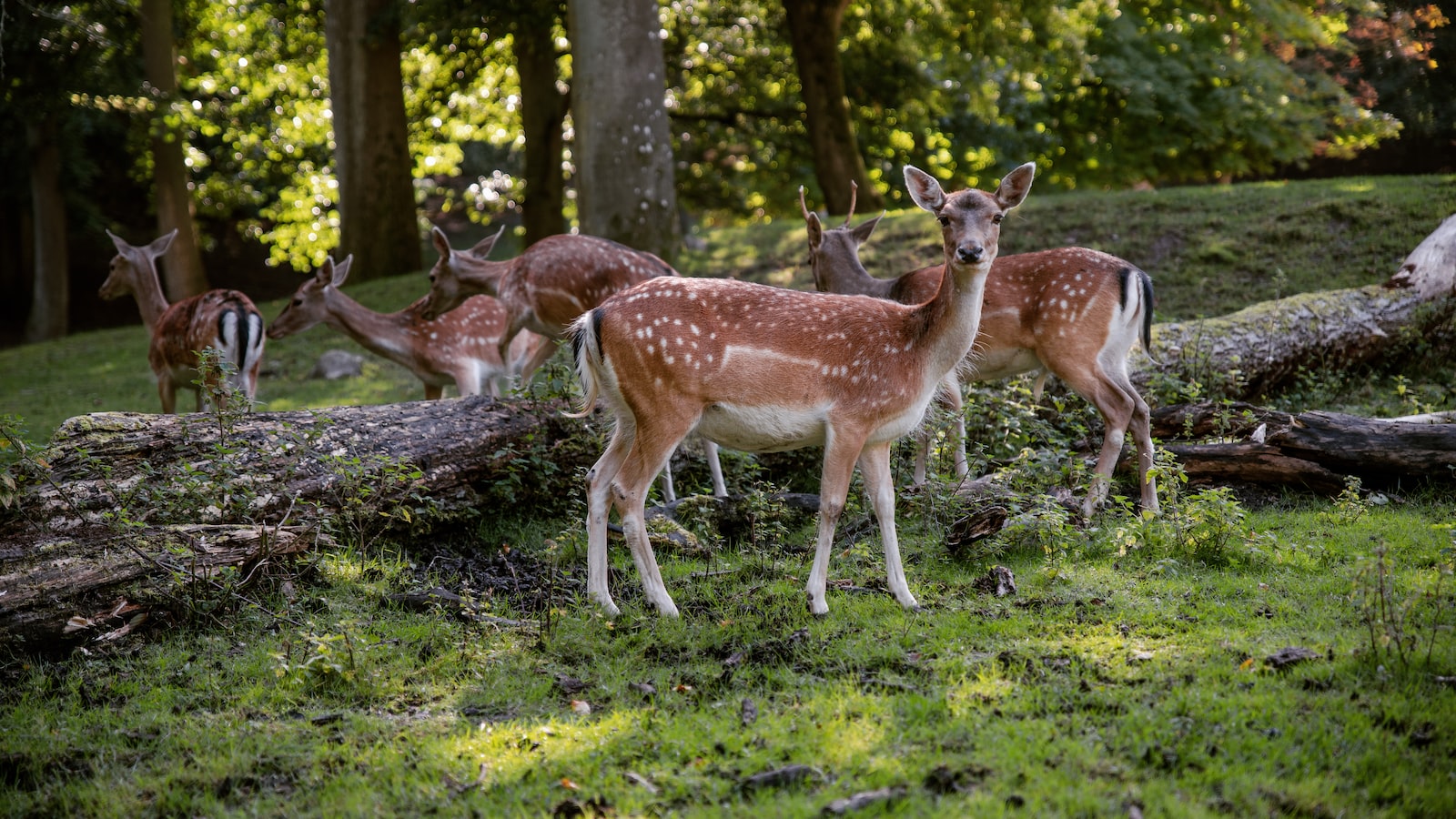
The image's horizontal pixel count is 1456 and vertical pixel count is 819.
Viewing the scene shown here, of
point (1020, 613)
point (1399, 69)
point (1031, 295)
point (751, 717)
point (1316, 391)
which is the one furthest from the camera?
point (1399, 69)

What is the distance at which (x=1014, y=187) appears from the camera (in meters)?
5.75

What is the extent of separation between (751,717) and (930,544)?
2365mm

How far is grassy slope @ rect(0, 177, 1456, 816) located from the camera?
11.7ft

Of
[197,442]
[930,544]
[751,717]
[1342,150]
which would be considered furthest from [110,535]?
[1342,150]

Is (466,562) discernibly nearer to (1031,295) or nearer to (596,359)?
(596,359)

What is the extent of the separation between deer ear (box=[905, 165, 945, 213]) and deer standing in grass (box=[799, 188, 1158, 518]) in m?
1.40

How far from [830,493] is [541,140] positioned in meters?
13.3

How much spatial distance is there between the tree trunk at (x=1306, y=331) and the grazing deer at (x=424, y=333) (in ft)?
18.2

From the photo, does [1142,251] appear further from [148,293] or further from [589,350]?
[148,293]

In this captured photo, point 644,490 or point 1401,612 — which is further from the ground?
point 644,490

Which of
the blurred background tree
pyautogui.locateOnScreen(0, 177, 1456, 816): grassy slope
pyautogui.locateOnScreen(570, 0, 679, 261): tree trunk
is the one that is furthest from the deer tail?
the blurred background tree

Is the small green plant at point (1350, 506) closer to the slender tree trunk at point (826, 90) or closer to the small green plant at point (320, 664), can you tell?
the small green plant at point (320, 664)

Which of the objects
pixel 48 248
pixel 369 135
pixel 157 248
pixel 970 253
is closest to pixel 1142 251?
pixel 970 253

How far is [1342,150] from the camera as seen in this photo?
18.8 m
